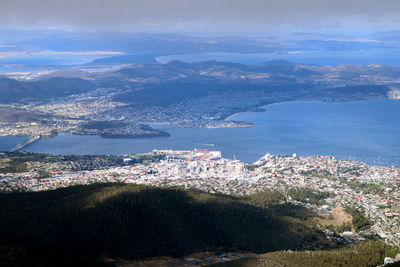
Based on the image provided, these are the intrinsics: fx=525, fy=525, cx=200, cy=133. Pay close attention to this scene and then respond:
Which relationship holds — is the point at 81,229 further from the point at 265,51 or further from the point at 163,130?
the point at 265,51

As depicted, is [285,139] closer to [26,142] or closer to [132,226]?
[26,142]

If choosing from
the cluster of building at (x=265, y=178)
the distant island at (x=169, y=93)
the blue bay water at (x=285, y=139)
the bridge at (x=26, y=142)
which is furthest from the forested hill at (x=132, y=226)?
the distant island at (x=169, y=93)

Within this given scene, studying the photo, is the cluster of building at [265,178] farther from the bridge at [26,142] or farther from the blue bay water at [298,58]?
the blue bay water at [298,58]

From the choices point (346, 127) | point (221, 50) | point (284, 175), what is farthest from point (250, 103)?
point (221, 50)

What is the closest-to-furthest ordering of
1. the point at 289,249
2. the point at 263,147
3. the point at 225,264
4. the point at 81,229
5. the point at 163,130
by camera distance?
the point at 225,264, the point at 81,229, the point at 289,249, the point at 263,147, the point at 163,130

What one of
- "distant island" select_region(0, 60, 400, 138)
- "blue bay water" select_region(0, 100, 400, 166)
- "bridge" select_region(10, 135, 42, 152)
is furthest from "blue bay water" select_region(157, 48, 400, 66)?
"bridge" select_region(10, 135, 42, 152)

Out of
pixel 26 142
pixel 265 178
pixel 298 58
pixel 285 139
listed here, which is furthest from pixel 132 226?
pixel 298 58
